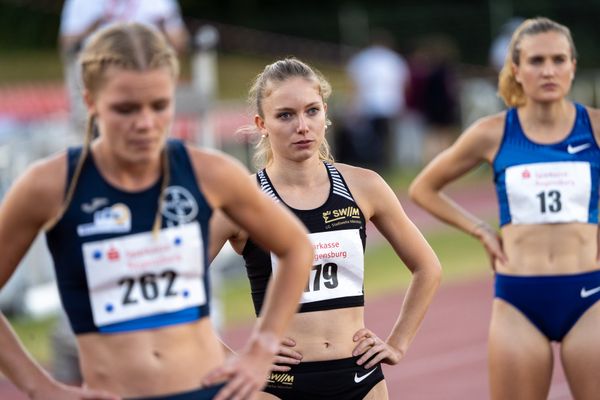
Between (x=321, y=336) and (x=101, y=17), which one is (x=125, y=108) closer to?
(x=321, y=336)

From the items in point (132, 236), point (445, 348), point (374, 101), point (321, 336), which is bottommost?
point (445, 348)

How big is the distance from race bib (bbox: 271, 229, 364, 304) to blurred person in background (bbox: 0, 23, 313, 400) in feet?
3.85

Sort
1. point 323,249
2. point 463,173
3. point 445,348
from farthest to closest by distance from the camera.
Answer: point 445,348 → point 463,173 → point 323,249

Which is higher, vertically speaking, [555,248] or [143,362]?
[555,248]

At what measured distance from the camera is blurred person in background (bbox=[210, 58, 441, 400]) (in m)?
5.06

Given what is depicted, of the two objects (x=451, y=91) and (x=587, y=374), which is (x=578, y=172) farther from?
(x=451, y=91)

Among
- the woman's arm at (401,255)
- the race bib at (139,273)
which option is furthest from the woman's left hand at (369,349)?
the race bib at (139,273)

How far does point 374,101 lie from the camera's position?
79.2ft

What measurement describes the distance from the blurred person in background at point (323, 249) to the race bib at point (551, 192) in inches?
34.0

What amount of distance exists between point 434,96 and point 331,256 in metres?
19.2

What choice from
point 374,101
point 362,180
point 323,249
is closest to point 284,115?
point 362,180

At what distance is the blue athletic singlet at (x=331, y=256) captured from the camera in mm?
5117

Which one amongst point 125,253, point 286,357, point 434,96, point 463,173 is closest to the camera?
point 125,253

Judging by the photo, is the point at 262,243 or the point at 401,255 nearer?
the point at 262,243
